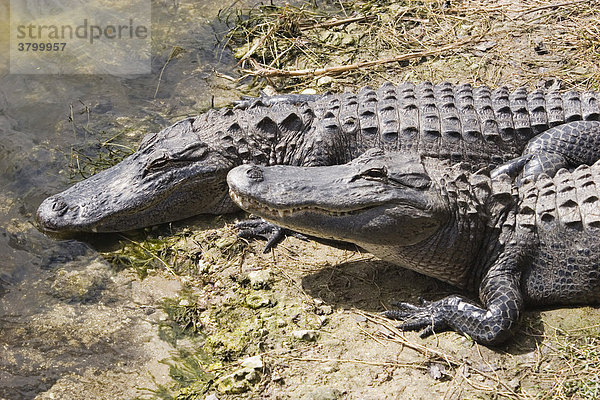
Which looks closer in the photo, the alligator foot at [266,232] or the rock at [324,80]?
the alligator foot at [266,232]

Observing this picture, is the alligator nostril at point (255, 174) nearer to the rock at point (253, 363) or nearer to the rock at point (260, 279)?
the rock at point (260, 279)

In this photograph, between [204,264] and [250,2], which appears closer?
[204,264]

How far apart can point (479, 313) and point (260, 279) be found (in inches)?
56.0

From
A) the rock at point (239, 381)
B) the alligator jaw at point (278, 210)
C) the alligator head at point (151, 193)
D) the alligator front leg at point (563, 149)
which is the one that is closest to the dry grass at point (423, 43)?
the alligator front leg at point (563, 149)

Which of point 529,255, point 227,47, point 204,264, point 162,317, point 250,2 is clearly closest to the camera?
point 529,255

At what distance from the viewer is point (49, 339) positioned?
4.63 m

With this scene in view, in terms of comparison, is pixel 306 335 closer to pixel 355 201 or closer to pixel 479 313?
pixel 355 201

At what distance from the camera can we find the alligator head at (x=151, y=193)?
18.2 ft

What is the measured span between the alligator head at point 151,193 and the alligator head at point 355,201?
46.4 inches

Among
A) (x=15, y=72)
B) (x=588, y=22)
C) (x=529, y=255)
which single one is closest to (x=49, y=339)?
(x=529, y=255)

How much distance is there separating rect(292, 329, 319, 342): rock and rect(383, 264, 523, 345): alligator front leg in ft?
1.44

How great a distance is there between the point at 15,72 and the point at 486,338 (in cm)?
524

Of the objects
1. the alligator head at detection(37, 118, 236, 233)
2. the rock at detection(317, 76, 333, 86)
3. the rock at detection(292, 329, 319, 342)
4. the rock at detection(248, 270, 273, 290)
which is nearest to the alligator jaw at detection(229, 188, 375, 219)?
the rock at detection(248, 270, 273, 290)

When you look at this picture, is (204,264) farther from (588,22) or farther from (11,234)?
(588,22)
